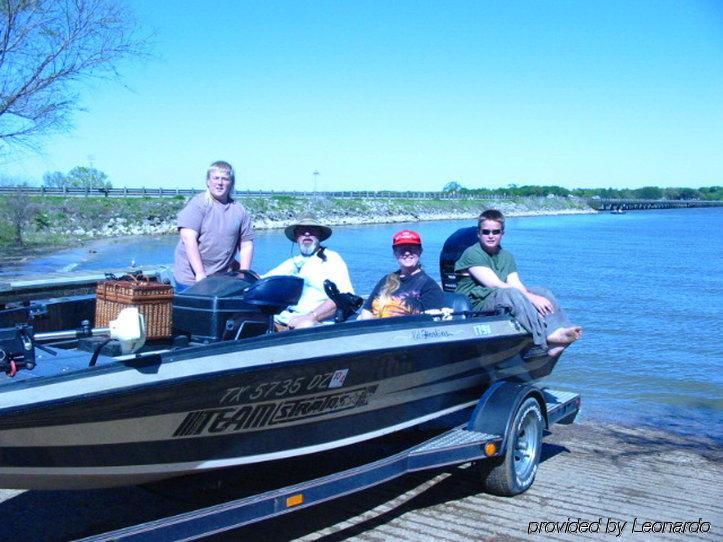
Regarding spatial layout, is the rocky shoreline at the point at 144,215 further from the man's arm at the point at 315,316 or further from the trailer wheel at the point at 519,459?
the trailer wheel at the point at 519,459

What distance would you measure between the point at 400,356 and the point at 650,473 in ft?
9.82

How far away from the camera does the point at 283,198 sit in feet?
218

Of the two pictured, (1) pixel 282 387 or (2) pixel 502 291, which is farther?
(2) pixel 502 291

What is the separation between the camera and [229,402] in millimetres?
3816

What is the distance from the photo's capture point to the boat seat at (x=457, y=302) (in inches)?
214

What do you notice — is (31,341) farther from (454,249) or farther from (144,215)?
(144,215)

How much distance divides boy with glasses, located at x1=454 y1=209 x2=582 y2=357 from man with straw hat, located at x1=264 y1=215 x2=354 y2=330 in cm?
96

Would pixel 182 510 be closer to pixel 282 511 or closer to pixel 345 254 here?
pixel 282 511

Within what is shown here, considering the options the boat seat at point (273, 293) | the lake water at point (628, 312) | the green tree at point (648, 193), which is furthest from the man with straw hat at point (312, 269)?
the green tree at point (648, 193)

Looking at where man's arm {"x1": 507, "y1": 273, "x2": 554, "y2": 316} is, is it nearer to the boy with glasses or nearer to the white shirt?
the boy with glasses

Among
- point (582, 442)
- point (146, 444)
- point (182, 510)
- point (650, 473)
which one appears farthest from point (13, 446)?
point (582, 442)

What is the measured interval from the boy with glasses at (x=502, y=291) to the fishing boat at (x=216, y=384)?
324 millimetres

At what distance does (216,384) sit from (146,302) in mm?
924

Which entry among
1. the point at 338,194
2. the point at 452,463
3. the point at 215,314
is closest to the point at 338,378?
the point at 215,314
